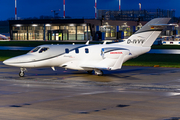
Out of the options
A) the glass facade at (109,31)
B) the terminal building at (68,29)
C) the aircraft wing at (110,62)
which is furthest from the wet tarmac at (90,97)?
the glass facade at (109,31)

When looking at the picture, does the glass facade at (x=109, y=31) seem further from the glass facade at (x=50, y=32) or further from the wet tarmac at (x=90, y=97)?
the wet tarmac at (x=90, y=97)

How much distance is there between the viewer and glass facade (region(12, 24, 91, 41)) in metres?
110

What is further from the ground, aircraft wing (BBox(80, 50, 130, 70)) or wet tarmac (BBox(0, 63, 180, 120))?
aircraft wing (BBox(80, 50, 130, 70))

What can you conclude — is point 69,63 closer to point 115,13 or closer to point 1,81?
point 1,81

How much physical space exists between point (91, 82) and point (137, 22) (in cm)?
10828

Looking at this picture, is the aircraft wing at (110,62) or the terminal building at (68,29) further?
the terminal building at (68,29)

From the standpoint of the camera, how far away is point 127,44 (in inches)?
1103

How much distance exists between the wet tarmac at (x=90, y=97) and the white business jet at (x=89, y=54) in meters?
1.04

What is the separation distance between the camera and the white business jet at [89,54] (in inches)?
990

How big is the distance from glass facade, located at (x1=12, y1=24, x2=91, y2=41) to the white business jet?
267ft

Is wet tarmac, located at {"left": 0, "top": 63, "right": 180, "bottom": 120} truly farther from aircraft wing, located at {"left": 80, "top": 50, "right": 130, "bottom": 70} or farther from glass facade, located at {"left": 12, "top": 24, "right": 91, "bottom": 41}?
glass facade, located at {"left": 12, "top": 24, "right": 91, "bottom": 41}

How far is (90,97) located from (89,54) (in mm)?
9764

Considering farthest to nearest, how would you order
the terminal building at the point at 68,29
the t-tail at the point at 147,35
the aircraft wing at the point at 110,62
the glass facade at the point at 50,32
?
1. the glass facade at the point at 50,32
2. the terminal building at the point at 68,29
3. the t-tail at the point at 147,35
4. the aircraft wing at the point at 110,62

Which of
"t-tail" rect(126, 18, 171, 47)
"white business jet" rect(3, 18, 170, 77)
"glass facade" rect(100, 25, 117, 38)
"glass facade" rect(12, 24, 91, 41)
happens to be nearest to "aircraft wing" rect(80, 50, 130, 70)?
"white business jet" rect(3, 18, 170, 77)
